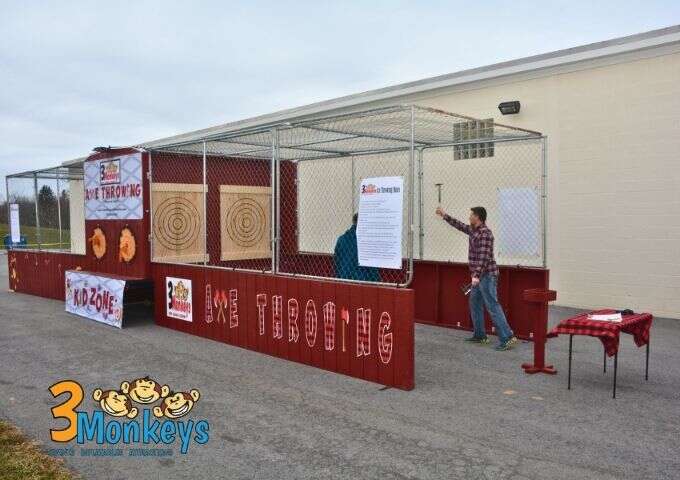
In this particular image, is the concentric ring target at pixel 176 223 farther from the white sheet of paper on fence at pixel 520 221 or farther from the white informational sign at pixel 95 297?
the white sheet of paper on fence at pixel 520 221

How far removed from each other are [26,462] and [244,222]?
21.6 ft

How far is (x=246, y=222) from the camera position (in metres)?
10.3

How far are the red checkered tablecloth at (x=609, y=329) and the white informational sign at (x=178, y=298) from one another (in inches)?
196

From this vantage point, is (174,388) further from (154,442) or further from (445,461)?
(445,461)

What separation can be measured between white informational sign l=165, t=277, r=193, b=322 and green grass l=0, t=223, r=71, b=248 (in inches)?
283

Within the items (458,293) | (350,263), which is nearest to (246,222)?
(350,263)

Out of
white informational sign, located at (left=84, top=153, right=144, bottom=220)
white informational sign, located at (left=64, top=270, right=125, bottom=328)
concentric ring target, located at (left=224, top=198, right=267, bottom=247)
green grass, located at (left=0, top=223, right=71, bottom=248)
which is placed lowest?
white informational sign, located at (left=64, top=270, right=125, bottom=328)

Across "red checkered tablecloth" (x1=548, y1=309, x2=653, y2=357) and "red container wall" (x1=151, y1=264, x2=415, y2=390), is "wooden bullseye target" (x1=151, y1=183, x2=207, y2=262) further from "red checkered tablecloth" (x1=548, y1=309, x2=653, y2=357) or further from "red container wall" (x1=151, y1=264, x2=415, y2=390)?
"red checkered tablecloth" (x1=548, y1=309, x2=653, y2=357)

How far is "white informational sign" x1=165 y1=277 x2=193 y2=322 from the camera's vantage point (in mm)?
8516

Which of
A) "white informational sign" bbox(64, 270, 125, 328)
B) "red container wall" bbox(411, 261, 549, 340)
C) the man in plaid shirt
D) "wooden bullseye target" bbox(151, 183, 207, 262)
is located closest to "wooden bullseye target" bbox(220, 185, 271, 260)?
"wooden bullseye target" bbox(151, 183, 207, 262)

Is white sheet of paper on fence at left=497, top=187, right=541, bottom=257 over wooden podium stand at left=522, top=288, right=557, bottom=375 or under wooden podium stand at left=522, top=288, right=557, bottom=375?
over

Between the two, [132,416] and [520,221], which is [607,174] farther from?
[132,416]

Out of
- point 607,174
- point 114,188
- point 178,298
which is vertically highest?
point 607,174

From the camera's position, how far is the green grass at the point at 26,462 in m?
A: 3.79
